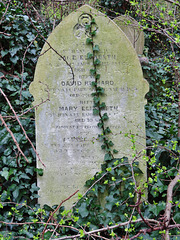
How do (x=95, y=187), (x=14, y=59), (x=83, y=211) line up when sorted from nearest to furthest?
(x=83, y=211)
(x=95, y=187)
(x=14, y=59)

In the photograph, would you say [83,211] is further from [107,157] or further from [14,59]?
[14,59]

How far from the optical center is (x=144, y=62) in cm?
504

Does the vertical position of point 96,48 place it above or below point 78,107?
above

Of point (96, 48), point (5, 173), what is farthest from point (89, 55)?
point (5, 173)

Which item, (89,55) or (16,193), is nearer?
(16,193)

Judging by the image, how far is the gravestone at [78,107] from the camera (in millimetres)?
2986

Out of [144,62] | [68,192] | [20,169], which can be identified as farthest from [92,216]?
[144,62]

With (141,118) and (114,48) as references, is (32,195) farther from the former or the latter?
(114,48)

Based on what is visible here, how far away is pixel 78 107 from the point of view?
3012 millimetres

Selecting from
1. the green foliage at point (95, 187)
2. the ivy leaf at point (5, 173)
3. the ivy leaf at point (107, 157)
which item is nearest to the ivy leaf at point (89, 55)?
the green foliage at point (95, 187)

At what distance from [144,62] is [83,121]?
8.74ft

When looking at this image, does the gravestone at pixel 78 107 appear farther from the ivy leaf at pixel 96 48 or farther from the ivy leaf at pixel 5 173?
the ivy leaf at pixel 5 173

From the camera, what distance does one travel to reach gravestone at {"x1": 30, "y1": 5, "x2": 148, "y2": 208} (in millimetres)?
2986

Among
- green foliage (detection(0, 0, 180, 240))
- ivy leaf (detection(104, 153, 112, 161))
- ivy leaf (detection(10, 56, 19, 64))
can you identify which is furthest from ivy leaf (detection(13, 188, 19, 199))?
ivy leaf (detection(10, 56, 19, 64))
